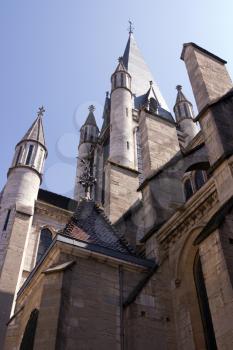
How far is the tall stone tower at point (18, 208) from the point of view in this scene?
38.0 ft

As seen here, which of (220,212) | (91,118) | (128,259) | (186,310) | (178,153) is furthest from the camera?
(91,118)

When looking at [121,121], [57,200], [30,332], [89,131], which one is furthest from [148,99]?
[30,332]

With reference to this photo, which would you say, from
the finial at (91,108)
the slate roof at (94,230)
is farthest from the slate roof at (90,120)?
the slate roof at (94,230)

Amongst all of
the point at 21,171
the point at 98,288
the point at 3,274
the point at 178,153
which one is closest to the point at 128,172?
the point at 178,153

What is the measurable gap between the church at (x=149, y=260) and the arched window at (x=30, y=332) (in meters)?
0.02

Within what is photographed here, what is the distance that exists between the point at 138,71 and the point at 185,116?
322 inches

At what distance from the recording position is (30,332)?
26.1 ft

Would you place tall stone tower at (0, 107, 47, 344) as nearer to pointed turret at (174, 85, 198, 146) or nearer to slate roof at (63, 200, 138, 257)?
slate roof at (63, 200, 138, 257)

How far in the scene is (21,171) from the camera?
50.4 ft

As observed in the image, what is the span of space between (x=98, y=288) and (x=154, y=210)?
8.45 feet

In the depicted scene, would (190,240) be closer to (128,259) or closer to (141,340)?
(128,259)

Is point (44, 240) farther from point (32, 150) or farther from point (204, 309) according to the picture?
point (204, 309)

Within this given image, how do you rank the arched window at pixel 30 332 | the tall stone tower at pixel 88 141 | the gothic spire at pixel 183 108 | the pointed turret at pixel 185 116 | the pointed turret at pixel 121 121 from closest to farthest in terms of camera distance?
the arched window at pixel 30 332, the pointed turret at pixel 121 121, the tall stone tower at pixel 88 141, the pointed turret at pixel 185 116, the gothic spire at pixel 183 108

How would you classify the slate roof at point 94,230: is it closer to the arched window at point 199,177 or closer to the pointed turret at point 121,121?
the arched window at point 199,177
